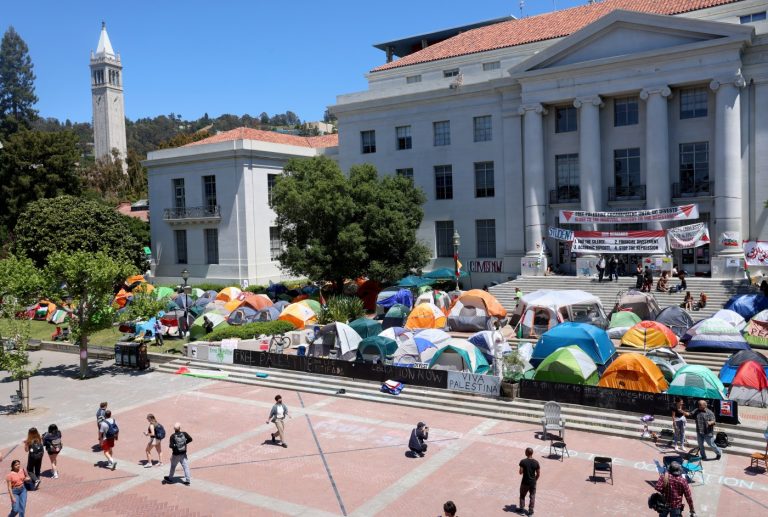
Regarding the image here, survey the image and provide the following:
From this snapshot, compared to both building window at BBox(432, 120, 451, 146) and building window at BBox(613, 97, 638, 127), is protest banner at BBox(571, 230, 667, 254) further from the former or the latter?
building window at BBox(432, 120, 451, 146)

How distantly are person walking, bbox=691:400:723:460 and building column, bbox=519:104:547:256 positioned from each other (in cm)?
2397

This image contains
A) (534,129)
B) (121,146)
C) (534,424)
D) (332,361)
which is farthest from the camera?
(121,146)

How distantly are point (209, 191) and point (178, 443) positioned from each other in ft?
126

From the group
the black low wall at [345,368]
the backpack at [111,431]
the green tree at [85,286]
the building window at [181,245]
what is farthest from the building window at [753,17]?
Answer: the building window at [181,245]

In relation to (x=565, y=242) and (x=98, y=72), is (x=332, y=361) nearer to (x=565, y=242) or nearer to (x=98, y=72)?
(x=565, y=242)

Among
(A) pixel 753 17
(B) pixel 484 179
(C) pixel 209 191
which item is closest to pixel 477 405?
(B) pixel 484 179

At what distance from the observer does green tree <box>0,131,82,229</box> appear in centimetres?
5659

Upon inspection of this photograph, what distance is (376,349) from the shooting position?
81.9 feet

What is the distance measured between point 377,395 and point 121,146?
117 m

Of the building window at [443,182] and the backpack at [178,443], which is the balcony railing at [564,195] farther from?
the backpack at [178,443]

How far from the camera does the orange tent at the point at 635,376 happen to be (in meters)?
19.3

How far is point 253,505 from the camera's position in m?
14.3

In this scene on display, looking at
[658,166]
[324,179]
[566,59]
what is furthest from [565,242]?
[324,179]

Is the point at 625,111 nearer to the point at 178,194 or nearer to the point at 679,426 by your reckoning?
the point at 679,426
